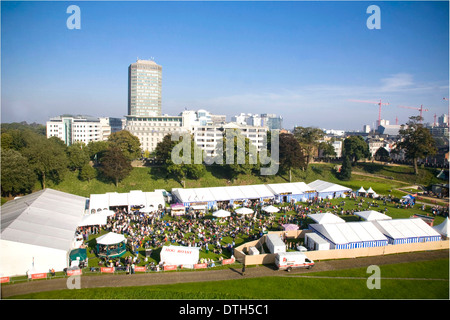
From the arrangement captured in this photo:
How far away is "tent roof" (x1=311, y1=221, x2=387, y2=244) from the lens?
778 inches


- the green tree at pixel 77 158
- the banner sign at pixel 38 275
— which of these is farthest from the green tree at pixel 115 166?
the banner sign at pixel 38 275

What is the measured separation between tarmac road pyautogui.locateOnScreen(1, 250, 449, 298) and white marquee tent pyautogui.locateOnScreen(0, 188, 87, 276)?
1.17 meters

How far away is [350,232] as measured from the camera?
2030 centimetres

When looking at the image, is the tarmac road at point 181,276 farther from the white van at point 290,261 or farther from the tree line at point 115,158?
the tree line at point 115,158

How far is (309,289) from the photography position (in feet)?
51.2

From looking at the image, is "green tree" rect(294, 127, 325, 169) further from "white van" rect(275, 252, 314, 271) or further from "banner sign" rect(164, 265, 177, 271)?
"banner sign" rect(164, 265, 177, 271)

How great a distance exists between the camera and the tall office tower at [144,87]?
111312mm

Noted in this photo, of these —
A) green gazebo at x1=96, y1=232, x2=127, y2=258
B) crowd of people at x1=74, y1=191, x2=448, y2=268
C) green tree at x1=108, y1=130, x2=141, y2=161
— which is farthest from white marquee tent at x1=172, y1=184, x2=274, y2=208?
green tree at x1=108, y1=130, x2=141, y2=161

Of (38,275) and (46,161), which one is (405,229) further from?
(46,161)

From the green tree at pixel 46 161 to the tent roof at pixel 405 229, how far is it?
1232 inches

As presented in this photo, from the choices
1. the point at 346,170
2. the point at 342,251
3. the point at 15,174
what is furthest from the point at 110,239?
the point at 346,170

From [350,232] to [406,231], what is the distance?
4261 mm
